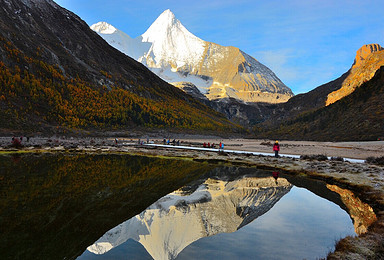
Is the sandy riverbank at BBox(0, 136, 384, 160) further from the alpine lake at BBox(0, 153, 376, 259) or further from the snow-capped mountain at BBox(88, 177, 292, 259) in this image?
the snow-capped mountain at BBox(88, 177, 292, 259)

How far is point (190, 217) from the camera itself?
1214 cm

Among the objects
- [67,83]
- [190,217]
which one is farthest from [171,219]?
[67,83]

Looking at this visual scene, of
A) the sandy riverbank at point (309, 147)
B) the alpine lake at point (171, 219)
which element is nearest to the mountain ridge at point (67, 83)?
the sandy riverbank at point (309, 147)

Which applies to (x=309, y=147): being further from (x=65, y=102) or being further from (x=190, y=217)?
(x=65, y=102)

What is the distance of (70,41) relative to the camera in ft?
492

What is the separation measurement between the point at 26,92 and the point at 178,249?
101836mm

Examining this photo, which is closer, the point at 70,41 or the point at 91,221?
the point at 91,221

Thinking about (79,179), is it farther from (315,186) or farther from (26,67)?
(26,67)

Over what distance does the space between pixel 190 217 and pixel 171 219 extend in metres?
0.90

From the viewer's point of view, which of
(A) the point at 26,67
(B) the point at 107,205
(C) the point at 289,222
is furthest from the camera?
(A) the point at 26,67

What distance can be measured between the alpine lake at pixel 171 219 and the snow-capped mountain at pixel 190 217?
0.13ft

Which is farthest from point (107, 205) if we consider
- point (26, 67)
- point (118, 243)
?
point (26, 67)

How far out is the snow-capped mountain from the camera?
30.4 feet

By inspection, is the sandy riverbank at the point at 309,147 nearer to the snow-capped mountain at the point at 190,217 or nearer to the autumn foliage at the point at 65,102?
the autumn foliage at the point at 65,102
